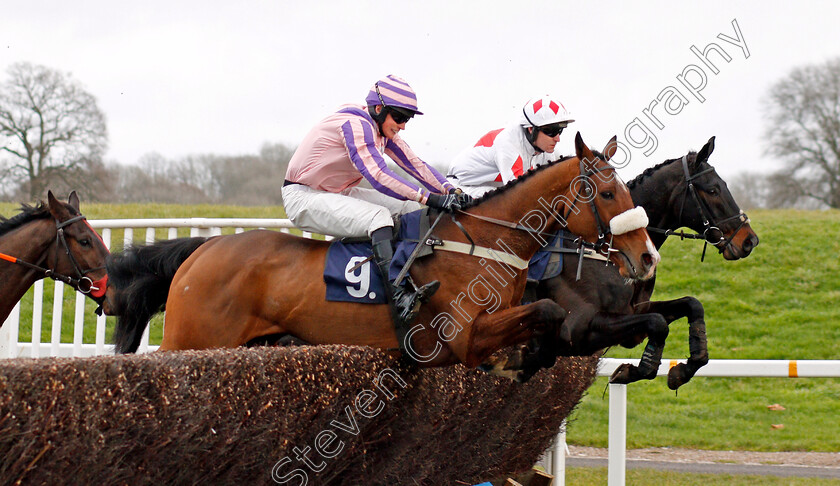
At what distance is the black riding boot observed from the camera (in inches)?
155

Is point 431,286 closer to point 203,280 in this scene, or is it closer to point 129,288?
point 203,280

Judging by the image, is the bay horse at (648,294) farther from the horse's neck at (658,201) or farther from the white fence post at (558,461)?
the white fence post at (558,461)

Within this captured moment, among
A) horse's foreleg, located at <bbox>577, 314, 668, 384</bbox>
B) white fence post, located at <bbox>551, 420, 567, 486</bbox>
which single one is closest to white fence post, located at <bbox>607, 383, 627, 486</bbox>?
white fence post, located at <bbox>551, 420, 567, 486</bbox>

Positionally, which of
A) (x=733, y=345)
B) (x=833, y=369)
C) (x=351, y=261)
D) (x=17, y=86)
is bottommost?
(x=733, y=345)

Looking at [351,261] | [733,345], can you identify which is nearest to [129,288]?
[351,261]

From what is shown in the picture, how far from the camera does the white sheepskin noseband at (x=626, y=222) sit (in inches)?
151

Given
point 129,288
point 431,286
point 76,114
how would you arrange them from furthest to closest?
point 76,114 → point 129,288 → point 431,286

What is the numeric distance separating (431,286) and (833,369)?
3244 millimetres

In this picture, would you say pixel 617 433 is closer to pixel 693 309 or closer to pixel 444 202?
pixel 693 309

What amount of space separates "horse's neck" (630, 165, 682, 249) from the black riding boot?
1.90 metres

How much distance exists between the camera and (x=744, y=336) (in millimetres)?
11070

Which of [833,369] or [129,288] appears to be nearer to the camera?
[129,288]

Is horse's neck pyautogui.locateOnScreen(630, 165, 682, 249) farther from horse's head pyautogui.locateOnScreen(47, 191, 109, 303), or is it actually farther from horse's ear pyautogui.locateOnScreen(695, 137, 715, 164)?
horse's head pyautogui.locateOnScreen(47, 191, 109, 303)

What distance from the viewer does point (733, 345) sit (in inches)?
427
